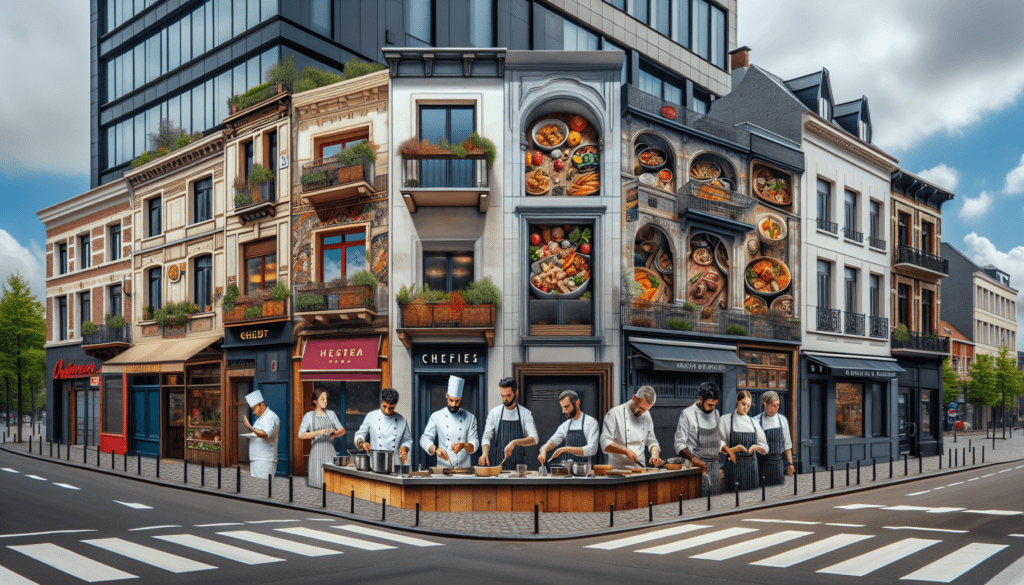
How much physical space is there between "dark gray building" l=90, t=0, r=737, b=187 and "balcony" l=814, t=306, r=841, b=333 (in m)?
12.1

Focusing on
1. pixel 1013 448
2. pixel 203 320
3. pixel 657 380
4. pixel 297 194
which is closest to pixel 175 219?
pixel 203 320

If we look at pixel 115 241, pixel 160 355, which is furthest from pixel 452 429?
pixel 115 241

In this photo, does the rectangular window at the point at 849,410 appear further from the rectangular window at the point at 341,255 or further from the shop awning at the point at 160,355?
the shop awning at the point at 160,355

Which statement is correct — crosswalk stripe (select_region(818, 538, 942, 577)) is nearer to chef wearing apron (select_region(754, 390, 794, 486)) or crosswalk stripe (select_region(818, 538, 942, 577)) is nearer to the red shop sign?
chef wearing apron (select_region(754, 390, 794, 486))

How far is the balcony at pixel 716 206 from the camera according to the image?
829 inches

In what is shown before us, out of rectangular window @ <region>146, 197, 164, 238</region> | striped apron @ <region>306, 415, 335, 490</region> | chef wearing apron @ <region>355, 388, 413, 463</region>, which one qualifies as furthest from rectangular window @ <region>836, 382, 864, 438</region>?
rectangular window @ <region>146, 197, 164, 238</region>

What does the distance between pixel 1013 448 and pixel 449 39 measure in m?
31.4

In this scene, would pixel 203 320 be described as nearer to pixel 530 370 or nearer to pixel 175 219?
pixel 175 219

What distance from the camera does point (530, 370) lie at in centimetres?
1919

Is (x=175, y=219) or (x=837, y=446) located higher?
(x=175, y=219)

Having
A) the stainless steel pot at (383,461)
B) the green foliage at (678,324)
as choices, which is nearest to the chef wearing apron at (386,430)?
the stainless steel pot at (383,461)

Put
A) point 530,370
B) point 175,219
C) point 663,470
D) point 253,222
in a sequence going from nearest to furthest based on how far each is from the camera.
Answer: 1. point 663,470
2. point 530,370
3. point 253,222
4. point 175,219

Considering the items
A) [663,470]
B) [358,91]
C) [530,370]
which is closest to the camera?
[663,470]

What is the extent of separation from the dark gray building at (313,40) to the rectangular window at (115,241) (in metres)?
3.90
